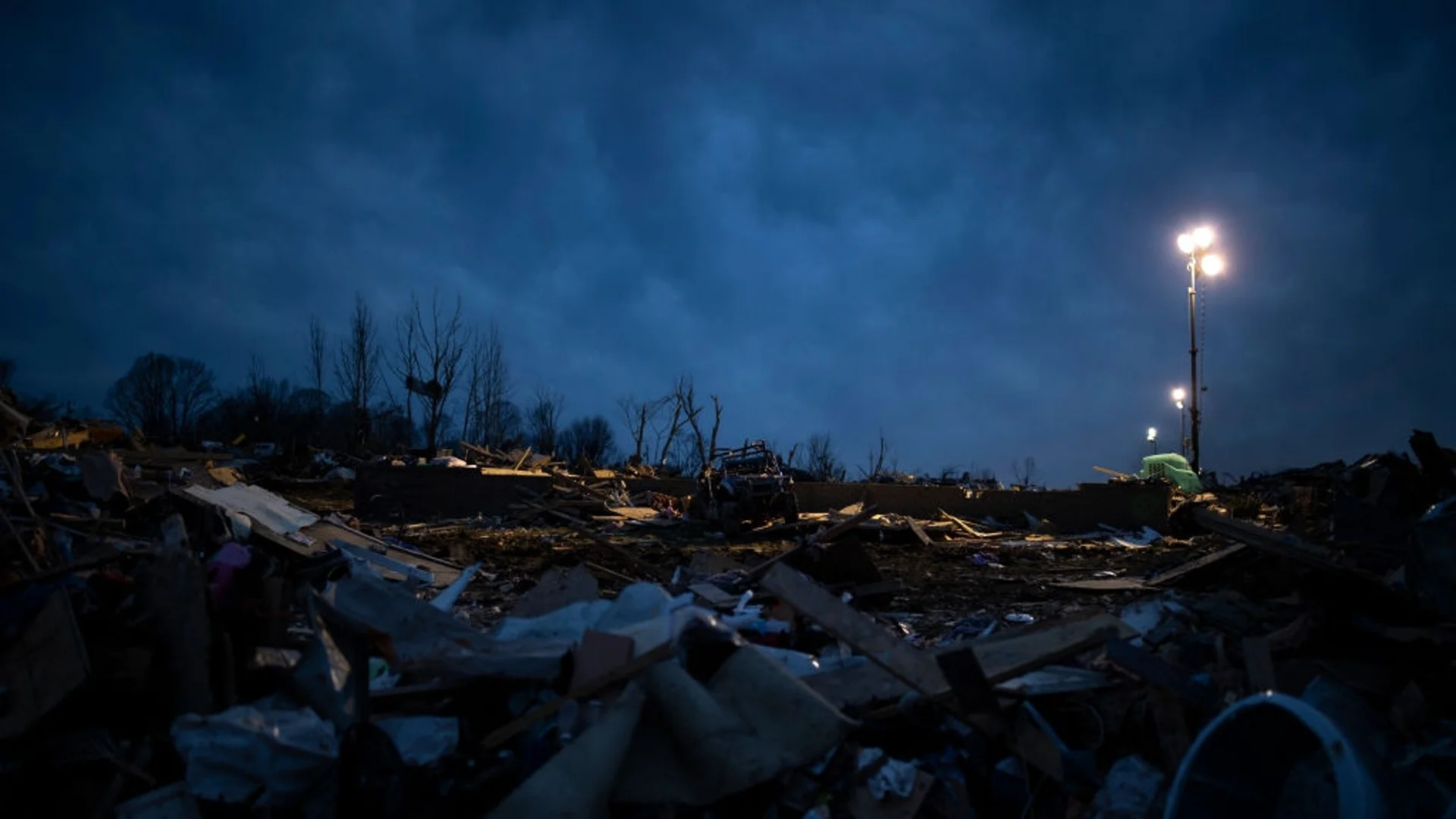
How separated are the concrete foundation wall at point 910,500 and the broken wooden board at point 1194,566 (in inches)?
→ 354

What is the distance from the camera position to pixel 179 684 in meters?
3.55

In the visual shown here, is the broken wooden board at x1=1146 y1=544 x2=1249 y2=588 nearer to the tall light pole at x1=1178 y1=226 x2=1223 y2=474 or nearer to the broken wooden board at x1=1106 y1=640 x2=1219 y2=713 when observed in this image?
the broken wooden board at x1=1106 y1=640 x2=1219 y2=713

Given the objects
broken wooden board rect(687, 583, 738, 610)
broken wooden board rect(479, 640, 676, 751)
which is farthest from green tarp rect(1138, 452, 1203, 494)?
broken wooden board rect(479, 640, 676, 751)

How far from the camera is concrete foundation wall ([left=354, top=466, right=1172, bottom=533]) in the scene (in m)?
15.3

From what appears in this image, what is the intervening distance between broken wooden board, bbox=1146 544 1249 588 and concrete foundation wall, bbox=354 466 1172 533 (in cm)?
900

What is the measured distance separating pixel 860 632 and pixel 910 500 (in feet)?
45.1

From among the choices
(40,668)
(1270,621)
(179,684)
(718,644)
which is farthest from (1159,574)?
(40,668)

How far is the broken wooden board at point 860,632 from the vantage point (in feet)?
12.1

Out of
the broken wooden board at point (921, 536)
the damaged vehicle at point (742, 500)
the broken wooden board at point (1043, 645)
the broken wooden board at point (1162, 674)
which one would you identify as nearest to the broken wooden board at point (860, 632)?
the broken wooden board at point (1043, 645)

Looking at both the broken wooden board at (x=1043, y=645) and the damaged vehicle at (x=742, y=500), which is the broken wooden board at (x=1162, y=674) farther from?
the damaged vehicle at (x=742, y=500)

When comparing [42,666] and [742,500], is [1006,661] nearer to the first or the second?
[42,666]

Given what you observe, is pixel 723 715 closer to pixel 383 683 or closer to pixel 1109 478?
pixel 383 683

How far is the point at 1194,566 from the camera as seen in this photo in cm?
655

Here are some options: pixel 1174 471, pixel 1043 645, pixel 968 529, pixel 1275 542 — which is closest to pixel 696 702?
pixel 1043 645
